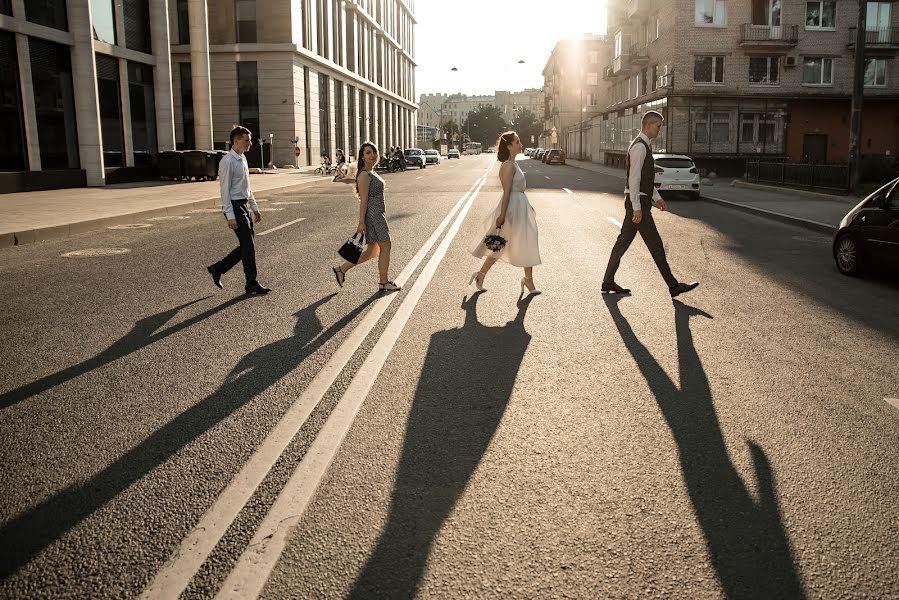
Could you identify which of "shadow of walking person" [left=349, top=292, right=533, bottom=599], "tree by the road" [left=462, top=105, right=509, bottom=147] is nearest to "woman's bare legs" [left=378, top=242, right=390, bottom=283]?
"shadow of walking person" [left=349, top=292, right=533, bottom=599]

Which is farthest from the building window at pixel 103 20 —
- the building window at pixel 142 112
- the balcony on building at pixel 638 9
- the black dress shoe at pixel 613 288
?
the balcony on building at pixel 638 9

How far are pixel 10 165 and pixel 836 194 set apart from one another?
Result: 2530 cm

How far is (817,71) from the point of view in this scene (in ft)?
150

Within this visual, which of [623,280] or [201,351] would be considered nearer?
[201,351]

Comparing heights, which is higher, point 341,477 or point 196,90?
point 196,90

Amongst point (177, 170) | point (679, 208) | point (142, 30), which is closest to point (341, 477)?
point (679, 208)

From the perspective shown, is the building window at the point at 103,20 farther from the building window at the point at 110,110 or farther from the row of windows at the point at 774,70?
the row of windows at the point at 774,70

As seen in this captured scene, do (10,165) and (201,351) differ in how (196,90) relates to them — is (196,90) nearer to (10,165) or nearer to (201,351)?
(10,165)

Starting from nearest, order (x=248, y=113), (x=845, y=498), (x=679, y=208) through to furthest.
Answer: (x=845, y=498) → (x=679, y=208) → (x=248, y=113)

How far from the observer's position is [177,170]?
32438 millimetres

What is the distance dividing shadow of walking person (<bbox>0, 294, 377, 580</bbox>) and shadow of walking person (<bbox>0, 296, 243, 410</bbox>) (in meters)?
1.03

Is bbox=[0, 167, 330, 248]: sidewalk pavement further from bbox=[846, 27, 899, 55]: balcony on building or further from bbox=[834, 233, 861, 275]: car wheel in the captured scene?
bbox=[846, 27, 899, 55]: balcony on building

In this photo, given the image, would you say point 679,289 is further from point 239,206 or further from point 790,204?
point 790,204

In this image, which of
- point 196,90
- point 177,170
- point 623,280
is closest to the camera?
point 623,280
